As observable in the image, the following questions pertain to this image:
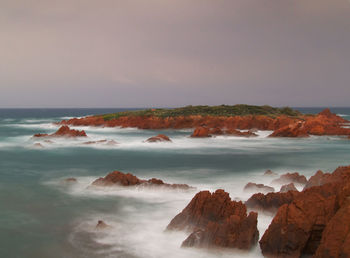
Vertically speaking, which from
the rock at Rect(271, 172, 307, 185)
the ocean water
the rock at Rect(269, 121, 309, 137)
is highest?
the rock at Rect(269, 121, 309, 137)

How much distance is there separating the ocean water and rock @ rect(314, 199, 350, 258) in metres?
1.42

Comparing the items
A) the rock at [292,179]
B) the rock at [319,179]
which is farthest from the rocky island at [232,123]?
the rock at [319,179]

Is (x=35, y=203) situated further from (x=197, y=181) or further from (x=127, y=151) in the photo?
(x=127, y=151)

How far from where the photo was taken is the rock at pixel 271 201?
898cm

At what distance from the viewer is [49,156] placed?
75.6 feet

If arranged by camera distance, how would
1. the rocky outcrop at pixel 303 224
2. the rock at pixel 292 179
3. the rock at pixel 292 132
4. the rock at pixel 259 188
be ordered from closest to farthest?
the rocky outcrop at pixel 303 224
the rock at pixel 259 188
the rock at pixel 292 179
the rock at pixel 292 132

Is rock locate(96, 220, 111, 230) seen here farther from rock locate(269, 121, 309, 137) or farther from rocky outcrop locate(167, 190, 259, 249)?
rock locate(269, 121, 309, 137)

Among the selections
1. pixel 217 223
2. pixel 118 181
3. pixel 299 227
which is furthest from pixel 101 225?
pixel 299 227

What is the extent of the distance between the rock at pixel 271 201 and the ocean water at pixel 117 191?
384 mm

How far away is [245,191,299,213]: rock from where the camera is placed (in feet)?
29.5

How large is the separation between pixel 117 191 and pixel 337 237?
8.09 m

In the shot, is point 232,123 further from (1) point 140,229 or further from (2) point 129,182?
(1) point 140,229

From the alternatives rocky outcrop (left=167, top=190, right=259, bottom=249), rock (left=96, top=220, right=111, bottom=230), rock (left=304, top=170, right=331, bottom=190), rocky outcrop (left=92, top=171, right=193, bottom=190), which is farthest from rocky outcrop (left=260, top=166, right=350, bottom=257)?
rocky outcrop (left=92, top=171, right=193, bottom=190)

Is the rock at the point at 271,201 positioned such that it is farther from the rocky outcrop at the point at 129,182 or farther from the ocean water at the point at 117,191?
the rocky outcrop at the point at 129,182
